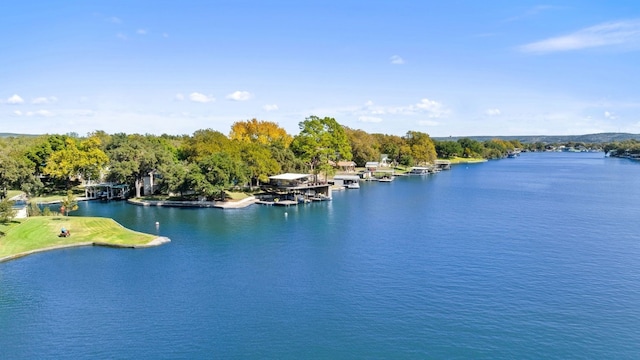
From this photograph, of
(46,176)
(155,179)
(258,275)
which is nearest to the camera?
(258,275)

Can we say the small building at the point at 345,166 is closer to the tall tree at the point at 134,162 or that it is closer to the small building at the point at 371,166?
the small building at the point at 371,166

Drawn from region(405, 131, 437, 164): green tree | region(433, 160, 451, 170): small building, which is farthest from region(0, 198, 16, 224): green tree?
region(433, 160, 451, 170): small building

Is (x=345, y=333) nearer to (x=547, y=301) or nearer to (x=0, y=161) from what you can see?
(x=547, y=301)

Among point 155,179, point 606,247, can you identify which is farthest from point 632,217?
point 155,179

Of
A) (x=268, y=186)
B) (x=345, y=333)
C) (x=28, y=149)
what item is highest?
(x=28, y=149)

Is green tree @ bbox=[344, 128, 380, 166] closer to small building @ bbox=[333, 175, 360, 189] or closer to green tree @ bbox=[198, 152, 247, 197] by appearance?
small building @ bbox=[333, 175, 360, 189]

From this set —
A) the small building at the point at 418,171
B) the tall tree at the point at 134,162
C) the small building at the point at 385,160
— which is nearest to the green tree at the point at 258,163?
the tall tree at the point at 134,162

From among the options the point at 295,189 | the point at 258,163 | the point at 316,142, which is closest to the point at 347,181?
the point at 316,142

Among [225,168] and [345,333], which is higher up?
[225,168]
